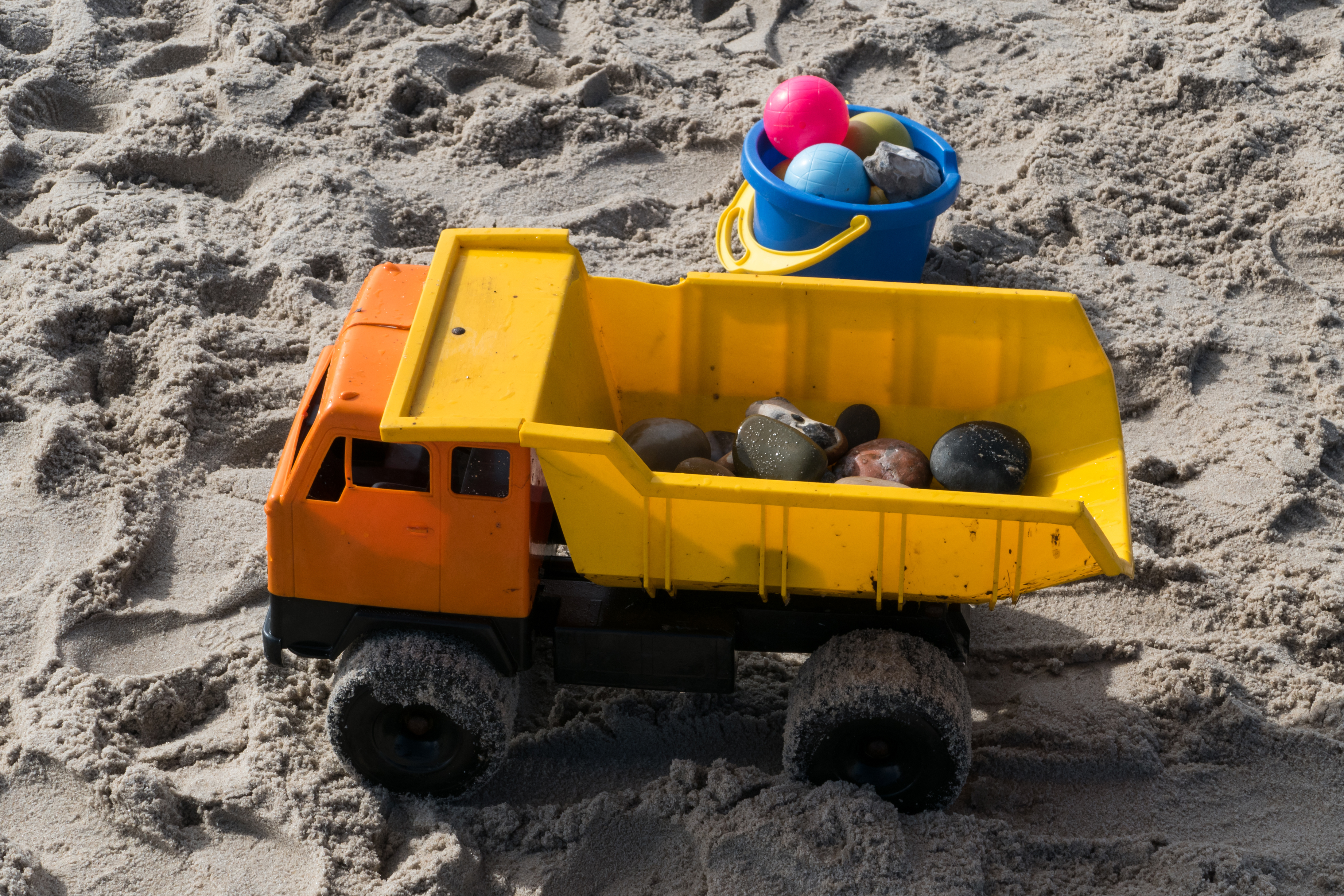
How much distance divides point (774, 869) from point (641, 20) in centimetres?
441

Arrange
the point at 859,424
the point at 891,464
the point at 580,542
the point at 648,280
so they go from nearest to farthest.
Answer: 1. the point at 580,542
2. the point at 891,464
3. the point at 859,424
4. the point at 648,280

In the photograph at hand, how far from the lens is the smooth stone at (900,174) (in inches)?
163

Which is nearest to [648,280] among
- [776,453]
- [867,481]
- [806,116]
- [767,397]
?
[806,116]

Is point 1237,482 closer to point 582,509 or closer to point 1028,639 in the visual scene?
point 1028,639

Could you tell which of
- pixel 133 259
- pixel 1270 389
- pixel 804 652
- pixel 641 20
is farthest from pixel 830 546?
pixel 641 20

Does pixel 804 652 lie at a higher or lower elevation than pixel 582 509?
lower

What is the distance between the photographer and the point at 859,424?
338 centimetres

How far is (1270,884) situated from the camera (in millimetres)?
2678

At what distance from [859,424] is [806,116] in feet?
4.78

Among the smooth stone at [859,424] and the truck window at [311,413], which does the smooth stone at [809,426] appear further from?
the truck window at [311,413]

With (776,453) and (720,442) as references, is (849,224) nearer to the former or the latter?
(720,442)

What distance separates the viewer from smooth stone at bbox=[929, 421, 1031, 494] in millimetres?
3076

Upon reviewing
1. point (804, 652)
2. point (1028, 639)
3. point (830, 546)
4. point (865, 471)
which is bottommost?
point (1028, 639)

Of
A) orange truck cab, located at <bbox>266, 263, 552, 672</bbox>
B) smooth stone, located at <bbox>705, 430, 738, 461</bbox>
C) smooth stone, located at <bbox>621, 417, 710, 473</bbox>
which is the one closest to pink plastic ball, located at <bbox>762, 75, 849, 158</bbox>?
smooth stone, located at <bbox>705, 430, 738, 461</bbox>
